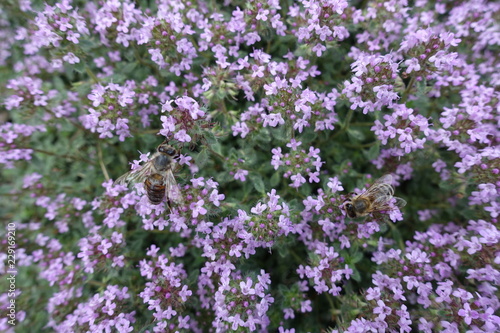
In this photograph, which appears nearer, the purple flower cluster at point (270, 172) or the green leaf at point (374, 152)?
the purple flower cluster at point (270, 172)

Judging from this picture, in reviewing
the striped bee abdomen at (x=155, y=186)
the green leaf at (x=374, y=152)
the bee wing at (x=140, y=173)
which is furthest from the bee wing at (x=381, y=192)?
the bee wing at (x=140, y=173)

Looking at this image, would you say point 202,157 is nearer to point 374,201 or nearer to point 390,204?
point 374,201

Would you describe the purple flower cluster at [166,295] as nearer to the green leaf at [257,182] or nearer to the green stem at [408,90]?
the green leaf at [257,182]

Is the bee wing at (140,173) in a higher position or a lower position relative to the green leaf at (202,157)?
lower

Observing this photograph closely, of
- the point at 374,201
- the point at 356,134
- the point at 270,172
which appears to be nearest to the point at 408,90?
the point at 356,134

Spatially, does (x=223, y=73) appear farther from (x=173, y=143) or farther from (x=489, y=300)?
(x=489, y=300)

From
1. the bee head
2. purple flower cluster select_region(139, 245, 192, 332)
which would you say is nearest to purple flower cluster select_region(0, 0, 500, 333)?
purple flower cluster select_region(139, 245, 192, 332)
